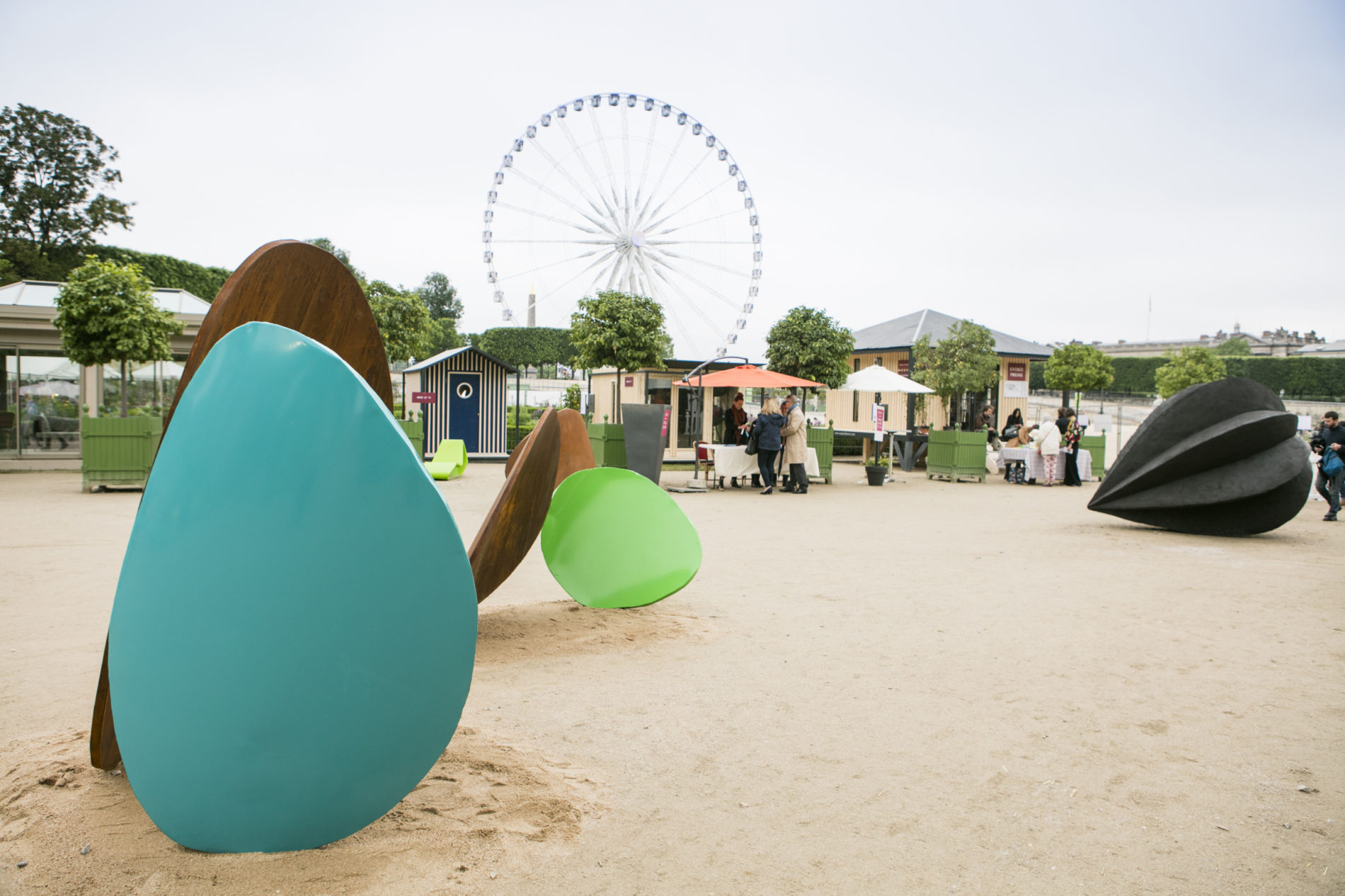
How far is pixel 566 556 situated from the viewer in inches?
247

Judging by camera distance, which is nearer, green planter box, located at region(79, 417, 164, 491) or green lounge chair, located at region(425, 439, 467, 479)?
green planter box, located at region(79, 417, 164, 491)

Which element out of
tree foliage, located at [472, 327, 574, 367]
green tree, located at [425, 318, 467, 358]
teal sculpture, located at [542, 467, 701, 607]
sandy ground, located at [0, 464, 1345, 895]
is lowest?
sandy ground, located at [0, 464, 1345, 895]

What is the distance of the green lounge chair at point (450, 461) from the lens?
17156mm

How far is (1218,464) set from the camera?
1087cm

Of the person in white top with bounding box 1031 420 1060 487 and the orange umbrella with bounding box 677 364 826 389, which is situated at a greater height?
the orange umbrella with bounding box 677 364 826 389

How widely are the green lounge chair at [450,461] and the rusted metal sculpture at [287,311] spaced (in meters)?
13.1

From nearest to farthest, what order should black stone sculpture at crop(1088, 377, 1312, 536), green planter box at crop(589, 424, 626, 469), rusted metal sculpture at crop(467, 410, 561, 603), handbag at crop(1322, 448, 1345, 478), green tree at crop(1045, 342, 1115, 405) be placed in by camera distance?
rusted metal sculpture at crop(467, 410, 561, 603)
black stone sculpture at crop(1088, 377, 1312, 536)
handbag at crop(1322, 448, 1345, 478)
green planter box at crop(589, 424, 626, 469)
green tree at crop(1045, 342, 1115, 405)

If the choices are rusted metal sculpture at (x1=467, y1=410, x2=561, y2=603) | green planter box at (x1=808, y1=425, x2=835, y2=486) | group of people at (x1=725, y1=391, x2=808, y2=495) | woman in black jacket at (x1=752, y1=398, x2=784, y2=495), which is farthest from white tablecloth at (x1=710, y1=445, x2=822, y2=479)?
rusted metal sculpture at (x1=467, y1=410, x2=561, y2=603)

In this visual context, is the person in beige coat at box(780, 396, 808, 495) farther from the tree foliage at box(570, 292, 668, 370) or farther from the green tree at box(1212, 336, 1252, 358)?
the green tree at box(1212, 336, 1252, 358)

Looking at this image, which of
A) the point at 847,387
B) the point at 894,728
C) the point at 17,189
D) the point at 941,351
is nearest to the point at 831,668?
the point at 894,728

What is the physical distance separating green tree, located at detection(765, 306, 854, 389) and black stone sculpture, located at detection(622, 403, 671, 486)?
8.70 meters

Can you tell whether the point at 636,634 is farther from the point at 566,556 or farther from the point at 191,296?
→ the point at 191,296

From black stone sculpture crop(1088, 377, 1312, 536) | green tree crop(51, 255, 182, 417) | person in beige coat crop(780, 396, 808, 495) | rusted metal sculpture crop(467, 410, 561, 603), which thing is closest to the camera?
rusted metal sculpture crop(467, 410, 561, 603)

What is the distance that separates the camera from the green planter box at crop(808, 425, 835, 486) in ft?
59.5
